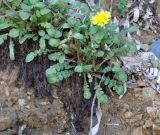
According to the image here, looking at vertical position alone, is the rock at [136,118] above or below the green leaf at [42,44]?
below

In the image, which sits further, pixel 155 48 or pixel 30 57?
pixel 155 48

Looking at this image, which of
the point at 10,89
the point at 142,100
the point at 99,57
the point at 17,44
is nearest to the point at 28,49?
the point at 17,44

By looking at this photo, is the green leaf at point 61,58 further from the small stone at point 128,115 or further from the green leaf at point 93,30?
the small stone at point 128,115

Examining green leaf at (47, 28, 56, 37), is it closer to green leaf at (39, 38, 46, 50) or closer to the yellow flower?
green leaf at (39, 38, 46, 50)

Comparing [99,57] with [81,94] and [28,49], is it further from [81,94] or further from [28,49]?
[28,49]

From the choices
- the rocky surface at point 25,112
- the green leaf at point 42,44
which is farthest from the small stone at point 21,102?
the green leaf at point 42,44

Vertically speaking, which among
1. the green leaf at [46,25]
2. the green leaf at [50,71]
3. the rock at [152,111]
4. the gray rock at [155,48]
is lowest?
the rock at [152,111]

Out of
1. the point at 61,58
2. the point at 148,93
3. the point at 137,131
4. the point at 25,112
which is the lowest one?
the point at 137,131

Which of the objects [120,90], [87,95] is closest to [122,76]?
[120,90]

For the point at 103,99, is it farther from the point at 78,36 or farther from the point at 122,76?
the point at 78,36
